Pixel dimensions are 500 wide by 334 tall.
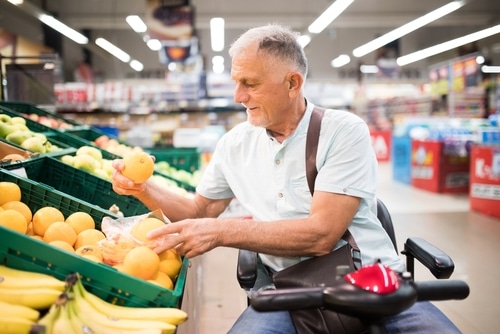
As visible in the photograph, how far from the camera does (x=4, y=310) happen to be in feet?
3.65

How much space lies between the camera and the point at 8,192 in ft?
5.71

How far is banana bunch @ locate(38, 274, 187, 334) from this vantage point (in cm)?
113

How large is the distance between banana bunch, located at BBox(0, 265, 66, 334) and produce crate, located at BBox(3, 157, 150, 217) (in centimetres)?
123

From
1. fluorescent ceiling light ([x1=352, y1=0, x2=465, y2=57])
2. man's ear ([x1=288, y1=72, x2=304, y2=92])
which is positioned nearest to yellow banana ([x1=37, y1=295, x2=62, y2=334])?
man's ear ([x1=288, y1=72, x2=304, y2=92])

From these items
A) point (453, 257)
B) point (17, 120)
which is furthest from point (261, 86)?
point (453, 257)

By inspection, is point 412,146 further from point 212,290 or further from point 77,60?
point 77,60

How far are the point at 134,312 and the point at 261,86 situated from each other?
0.97 metres

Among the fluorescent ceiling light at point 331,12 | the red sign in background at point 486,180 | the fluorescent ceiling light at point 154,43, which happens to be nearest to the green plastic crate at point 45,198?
the red sign in background at point 486,180

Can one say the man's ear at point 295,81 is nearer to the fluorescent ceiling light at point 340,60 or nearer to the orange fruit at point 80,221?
the orange fruit at point 80,221

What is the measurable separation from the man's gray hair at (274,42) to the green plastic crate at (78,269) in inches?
38.1

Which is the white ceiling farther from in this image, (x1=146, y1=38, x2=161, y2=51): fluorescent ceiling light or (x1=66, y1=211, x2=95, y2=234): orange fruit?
(x1=66, y1=211, x2=95, y2=234): orange fruit

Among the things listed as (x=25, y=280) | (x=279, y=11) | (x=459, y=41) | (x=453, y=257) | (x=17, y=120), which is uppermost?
(x=279, y=11)

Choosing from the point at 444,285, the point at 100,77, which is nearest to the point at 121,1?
the point at 100,77

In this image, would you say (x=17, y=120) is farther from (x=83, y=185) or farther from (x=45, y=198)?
(x=45, y=198)
